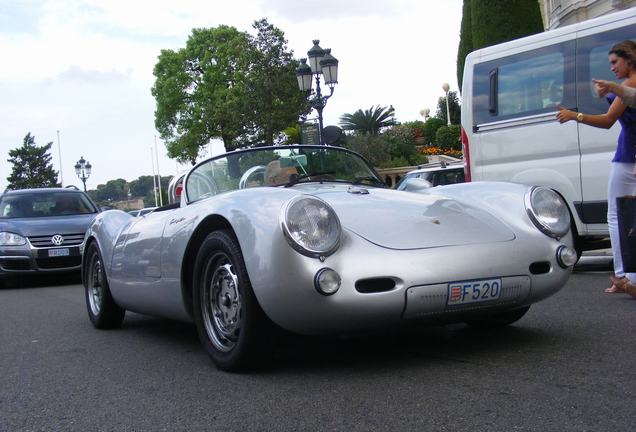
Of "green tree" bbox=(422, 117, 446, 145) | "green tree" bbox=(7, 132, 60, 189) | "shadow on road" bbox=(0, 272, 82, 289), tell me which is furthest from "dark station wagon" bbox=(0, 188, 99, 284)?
"green tree" bbox=(7, 132, 60, 189)

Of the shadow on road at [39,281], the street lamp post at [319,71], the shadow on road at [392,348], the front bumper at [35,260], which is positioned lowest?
the shadow on road at [39,281]

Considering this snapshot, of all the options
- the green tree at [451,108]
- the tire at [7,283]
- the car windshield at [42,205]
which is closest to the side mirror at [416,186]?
the tire at [7,283]

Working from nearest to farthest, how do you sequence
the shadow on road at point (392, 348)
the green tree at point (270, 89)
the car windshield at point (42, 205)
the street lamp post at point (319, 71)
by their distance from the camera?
the shadow on road at point (392, 348)
the car windshield at point (42, 205)
the street lamp post at point (319, 71)
the green tree at point (270, 89)

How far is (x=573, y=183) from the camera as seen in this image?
317 inches

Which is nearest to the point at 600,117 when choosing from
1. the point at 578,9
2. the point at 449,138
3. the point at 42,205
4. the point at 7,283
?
the point at 42,205

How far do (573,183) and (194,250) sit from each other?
474 cm

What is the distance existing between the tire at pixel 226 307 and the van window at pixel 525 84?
509cm

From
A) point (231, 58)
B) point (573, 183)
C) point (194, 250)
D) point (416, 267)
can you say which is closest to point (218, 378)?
point (194, 250)

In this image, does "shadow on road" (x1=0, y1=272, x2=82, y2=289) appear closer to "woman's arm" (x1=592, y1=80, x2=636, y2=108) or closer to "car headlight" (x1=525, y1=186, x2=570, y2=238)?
"woman's arm" (x1=592, y1=80, x2=636, y2=108)

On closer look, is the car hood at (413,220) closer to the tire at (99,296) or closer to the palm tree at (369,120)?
the tire at (99,296)

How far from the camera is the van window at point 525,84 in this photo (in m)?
8.27

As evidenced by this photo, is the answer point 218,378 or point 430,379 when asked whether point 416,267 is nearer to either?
point 430,379

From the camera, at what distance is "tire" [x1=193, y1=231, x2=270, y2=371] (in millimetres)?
3900

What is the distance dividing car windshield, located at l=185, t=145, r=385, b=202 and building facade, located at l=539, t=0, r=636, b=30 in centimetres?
2381
